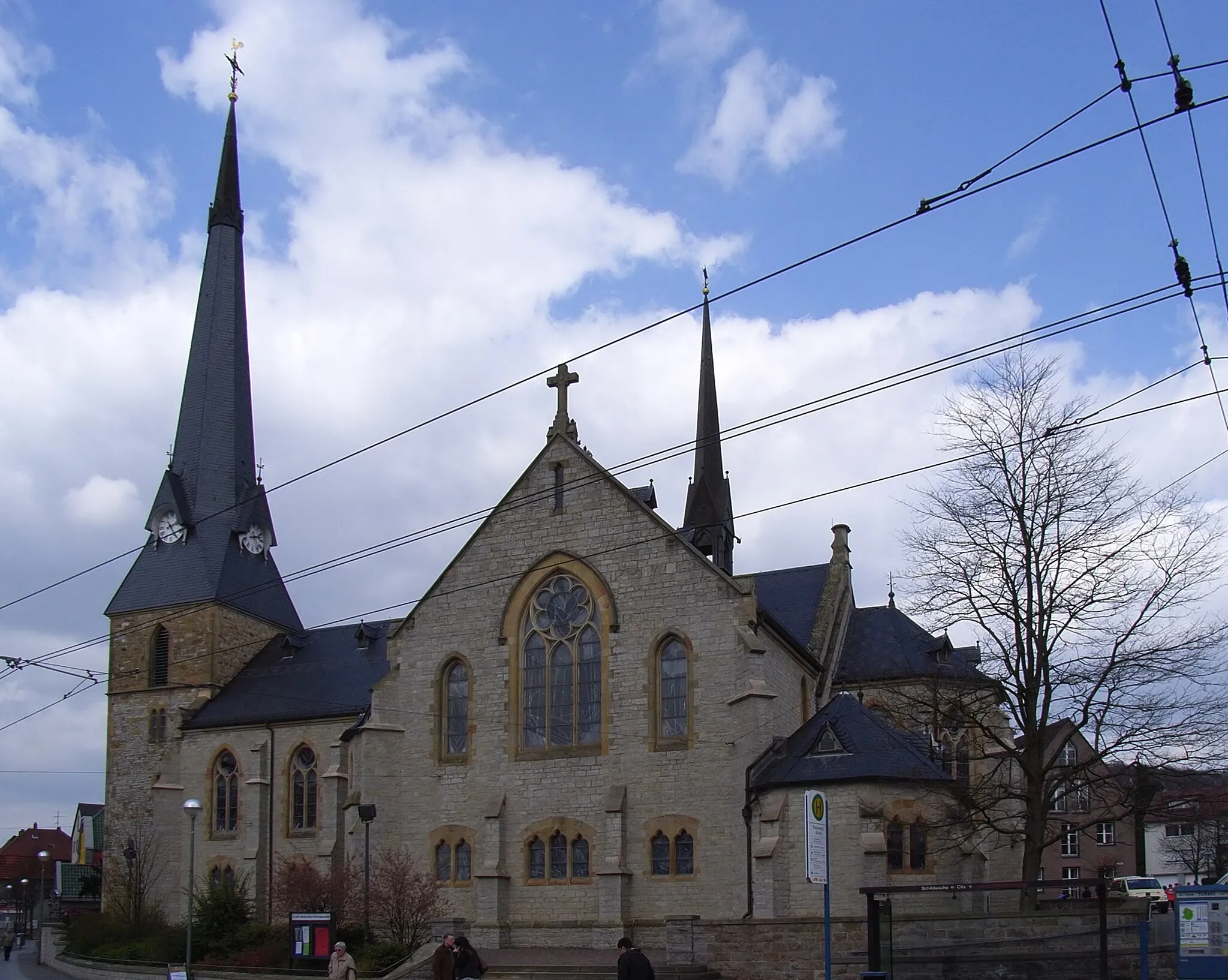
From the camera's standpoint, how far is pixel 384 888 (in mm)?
34188

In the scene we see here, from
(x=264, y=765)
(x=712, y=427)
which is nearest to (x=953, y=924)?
(x=264, y=765)

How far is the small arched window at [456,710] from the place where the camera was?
36.7m

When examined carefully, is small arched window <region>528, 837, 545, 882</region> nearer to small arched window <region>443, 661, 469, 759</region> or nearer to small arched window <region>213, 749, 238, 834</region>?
small arched window <region>443, 661, 469, 759</region>

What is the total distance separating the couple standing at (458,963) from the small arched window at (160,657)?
32888 millimetres

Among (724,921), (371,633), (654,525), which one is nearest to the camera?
(724,921)

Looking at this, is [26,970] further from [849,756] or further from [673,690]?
[849,756]

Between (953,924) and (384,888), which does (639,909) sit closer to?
(384,888)

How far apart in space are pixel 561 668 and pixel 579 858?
485 cm

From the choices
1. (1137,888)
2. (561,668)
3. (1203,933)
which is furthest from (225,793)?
(1203,933)

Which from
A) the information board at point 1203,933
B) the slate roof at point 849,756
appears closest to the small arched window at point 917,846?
the slate roof at point 849,756

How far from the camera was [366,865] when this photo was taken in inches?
1371

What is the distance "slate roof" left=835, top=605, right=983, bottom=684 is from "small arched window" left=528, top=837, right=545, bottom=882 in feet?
38.5

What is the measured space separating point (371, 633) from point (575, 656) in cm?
1824

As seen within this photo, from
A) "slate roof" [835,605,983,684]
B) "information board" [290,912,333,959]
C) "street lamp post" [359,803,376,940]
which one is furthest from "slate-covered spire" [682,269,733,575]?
"information board" [290,912,333,959]
